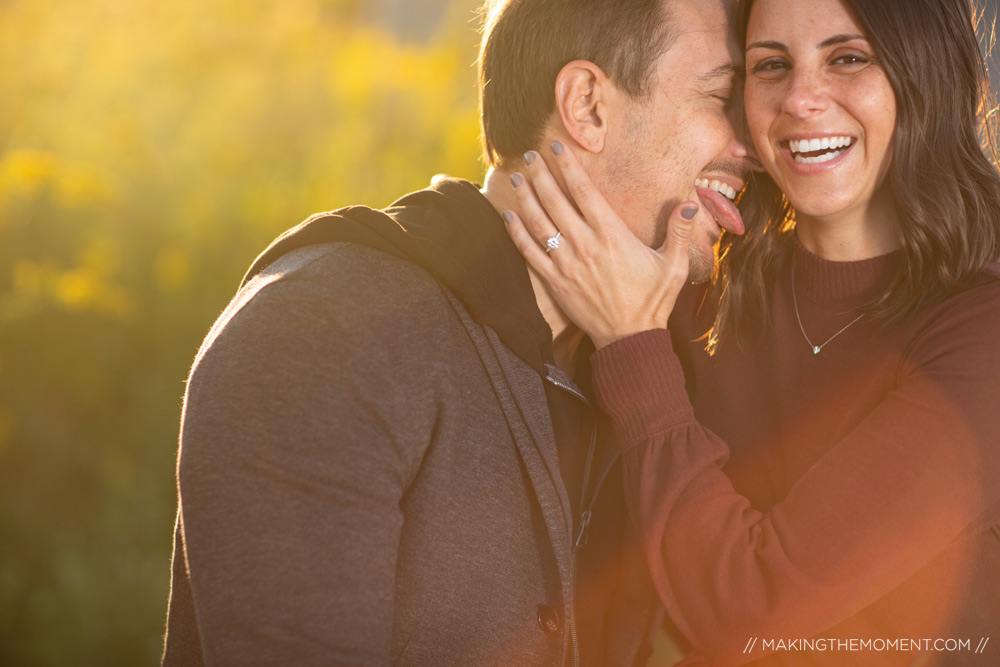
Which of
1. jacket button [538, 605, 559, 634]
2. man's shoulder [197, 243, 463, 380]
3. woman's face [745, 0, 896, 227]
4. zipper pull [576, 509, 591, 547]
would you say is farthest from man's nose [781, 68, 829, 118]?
jacket button [538, 605, 559, 634]

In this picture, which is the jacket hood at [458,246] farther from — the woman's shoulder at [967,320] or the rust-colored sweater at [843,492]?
the woman's shoulder at [967,320]

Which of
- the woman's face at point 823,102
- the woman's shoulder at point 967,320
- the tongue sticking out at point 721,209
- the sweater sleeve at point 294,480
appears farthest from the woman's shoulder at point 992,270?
the sweater sleeve at point 294,480

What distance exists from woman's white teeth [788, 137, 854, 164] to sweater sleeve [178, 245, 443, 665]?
105cm

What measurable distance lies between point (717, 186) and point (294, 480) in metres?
1.38

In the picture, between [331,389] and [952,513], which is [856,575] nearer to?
[952,513]

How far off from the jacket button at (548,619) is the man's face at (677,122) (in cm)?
94

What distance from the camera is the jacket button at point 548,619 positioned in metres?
1.58

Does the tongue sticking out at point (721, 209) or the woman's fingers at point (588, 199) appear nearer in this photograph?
the woman's fingers at point (588, 199)

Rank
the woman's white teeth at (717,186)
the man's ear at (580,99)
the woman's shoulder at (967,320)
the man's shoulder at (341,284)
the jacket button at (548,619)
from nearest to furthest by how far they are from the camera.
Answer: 1. the man's shoulder at (341,284)
2. the woman's shoulder at (967,320)
3. the jacket button at (548,619)
4. the man's ear at (580,99)
5. the woman's white teeth at (717,186)

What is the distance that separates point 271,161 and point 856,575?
12.5ft

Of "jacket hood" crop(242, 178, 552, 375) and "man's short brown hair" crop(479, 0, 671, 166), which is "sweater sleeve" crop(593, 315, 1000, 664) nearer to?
"jacket hood" crop(242, 178, 552, 375)

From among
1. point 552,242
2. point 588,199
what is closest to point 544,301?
point 552,242

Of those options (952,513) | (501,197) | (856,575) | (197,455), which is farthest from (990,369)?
(197,455)

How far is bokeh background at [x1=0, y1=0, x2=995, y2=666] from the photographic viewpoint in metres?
3.28
